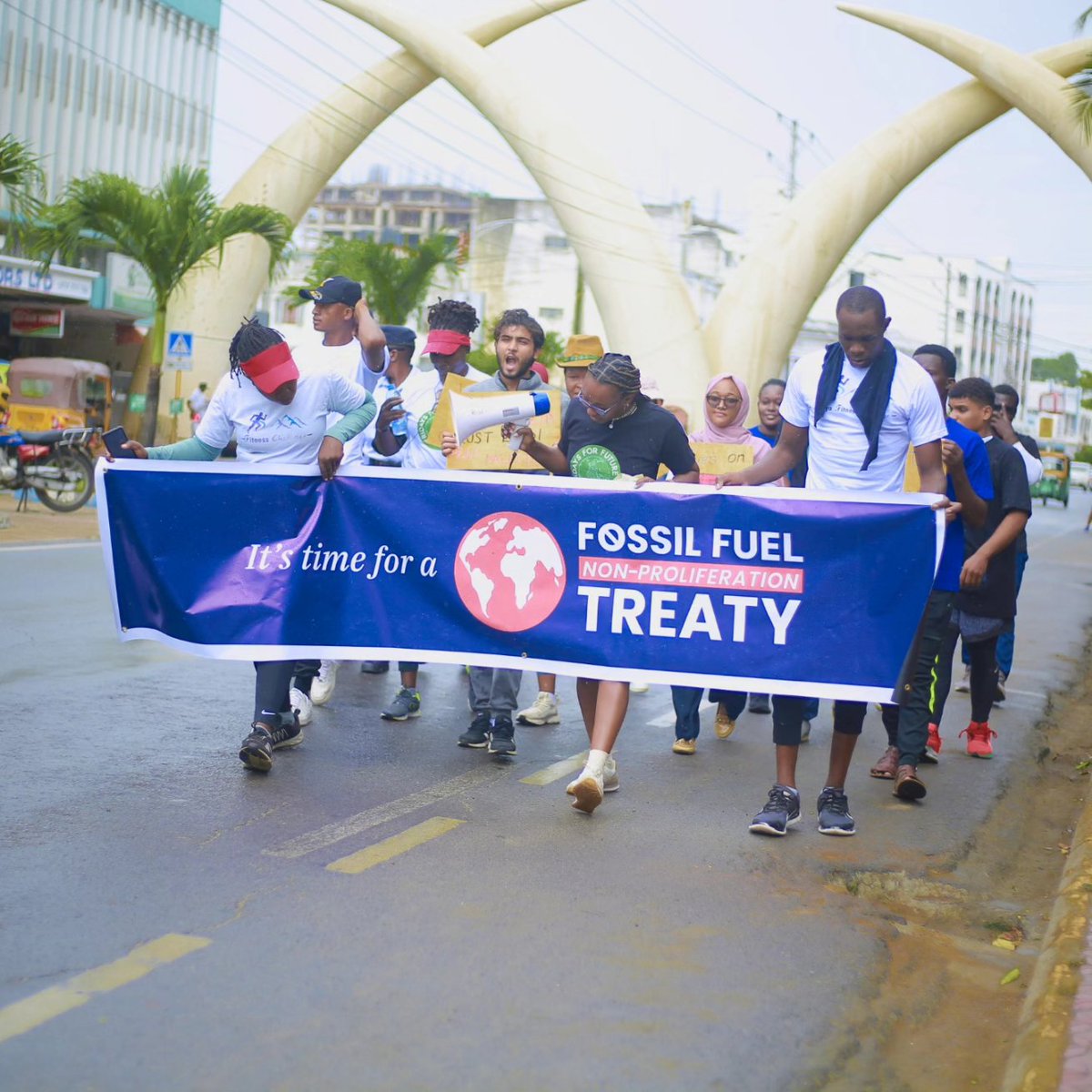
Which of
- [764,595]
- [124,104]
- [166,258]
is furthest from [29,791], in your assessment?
[124,104]

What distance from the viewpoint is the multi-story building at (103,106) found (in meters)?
41.8

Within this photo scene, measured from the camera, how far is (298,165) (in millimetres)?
49188

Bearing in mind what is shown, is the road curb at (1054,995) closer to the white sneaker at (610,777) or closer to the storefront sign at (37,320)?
the white sneaker at (610,777)

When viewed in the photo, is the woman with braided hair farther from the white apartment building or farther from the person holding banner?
the white apartment building

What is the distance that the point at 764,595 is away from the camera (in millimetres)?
6355

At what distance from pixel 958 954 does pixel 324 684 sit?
444cm

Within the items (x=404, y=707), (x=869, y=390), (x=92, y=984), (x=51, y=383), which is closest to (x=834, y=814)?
(x=869, y=390)

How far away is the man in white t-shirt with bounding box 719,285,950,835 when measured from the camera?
20.0 feet

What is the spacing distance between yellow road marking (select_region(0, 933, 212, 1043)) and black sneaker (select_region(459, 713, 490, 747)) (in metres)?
3.07

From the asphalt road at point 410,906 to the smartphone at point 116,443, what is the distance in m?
1.31

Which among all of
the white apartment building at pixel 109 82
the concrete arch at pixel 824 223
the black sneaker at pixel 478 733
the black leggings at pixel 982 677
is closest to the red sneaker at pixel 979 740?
the black leggings at pixel 982 677

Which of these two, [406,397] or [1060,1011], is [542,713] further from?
[1060,1011]

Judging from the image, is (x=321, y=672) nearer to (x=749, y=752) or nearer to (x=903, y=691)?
(x=749, y=752)

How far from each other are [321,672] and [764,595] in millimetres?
3093
